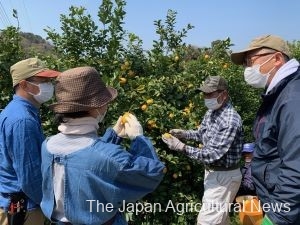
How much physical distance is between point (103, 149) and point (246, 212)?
6.23 feet

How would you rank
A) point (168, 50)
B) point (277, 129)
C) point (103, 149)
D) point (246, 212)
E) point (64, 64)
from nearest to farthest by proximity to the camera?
point (103, 149)
point (277, 129)
point (246, 212)
point (64, 64)
point (168, 50)

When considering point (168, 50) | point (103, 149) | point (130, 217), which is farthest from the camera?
point (168, 50)

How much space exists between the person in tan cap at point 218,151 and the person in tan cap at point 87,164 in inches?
70.7

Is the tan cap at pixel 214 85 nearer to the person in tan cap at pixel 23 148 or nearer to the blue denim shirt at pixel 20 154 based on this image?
the person in tan cap at pixel 23 148

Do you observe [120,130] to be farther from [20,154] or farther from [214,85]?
[214,85]

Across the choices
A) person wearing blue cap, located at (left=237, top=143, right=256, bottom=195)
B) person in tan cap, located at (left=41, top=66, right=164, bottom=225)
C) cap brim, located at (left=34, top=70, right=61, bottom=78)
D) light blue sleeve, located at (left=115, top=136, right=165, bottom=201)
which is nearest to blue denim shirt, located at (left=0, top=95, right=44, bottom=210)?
cap brim, located at (left=34, top=70, right=61, bottom=78)

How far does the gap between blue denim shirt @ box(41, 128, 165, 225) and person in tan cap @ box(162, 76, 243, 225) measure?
1.82 meters

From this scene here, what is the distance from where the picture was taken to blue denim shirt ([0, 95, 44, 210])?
275cm

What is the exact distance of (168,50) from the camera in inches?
200

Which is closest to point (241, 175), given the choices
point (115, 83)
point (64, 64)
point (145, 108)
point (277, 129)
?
point (145, 108)

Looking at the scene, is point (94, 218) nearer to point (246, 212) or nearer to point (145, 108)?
point (246, 212)

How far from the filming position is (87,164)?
2.05 metres

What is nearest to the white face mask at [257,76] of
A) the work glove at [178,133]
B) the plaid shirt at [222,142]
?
the plaid shirt at [222,142]

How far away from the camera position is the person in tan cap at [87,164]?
2.06 meters
